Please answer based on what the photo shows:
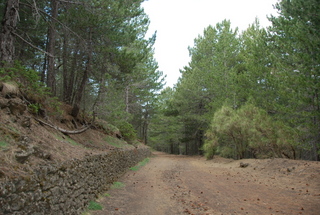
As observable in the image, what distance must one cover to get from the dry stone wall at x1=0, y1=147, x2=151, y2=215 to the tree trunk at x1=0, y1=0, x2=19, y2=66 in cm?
410

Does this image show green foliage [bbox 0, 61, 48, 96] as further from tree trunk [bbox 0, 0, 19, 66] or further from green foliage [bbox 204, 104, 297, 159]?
green foliage [bbox 204, 104, 297, 159]

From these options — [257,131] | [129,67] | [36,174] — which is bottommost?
[36,174]

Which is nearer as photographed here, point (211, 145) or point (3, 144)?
point (3, 144)

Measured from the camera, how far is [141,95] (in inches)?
1061

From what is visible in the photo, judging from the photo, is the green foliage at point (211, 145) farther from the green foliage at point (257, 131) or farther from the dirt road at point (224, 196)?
the dirt road at point (224, 196)

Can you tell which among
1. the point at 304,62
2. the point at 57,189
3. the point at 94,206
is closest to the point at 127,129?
the point at 94,206

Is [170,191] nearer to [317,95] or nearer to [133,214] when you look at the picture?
[133,214]

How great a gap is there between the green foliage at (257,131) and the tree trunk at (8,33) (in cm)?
1229

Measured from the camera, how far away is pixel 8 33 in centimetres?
669

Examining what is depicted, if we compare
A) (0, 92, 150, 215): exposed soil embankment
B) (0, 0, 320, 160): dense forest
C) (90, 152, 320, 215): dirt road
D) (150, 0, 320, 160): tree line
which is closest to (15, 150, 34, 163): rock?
(0, 92, 150, 215): exposed soil embankment

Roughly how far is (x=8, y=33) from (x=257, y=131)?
1323 centimetres

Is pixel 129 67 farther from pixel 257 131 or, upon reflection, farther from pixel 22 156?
pixel 257 131

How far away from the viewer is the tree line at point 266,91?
30.1 ft

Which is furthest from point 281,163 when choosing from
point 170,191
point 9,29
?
point 9,29
